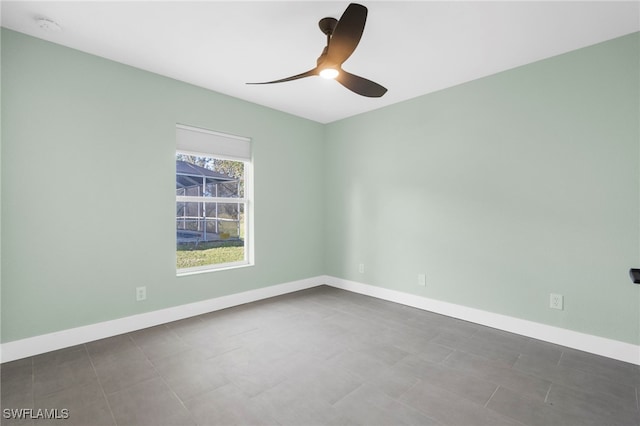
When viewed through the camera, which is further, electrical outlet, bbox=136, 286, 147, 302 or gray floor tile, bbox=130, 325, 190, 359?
electrical outlet, bbox=136, 286, 147, 302

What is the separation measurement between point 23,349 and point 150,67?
262cm

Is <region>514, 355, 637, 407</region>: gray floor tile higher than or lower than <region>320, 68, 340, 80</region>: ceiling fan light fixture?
lower

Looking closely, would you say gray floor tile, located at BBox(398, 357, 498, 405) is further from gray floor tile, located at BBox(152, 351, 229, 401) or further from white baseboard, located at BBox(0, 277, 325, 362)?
white baseboard, located at BBox(0, 277, 325, 362)

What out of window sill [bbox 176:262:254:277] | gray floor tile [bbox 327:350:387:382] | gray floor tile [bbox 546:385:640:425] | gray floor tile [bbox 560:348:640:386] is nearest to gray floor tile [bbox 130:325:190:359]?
window sill [bbox 176:262:254:277]

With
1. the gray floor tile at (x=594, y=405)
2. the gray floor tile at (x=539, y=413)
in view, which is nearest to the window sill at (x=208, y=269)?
the gray floor tile at (x=539, y=413)

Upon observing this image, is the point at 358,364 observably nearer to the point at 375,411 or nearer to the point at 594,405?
the point at 375,411

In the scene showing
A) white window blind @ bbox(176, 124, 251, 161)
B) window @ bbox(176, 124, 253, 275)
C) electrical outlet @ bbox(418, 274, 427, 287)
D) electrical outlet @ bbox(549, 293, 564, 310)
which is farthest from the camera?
electrical outlet @ bbox(418, 274, 427, 287)

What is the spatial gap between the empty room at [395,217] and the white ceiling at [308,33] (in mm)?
20

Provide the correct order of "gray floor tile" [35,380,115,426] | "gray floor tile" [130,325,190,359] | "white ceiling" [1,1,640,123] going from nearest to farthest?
1. "gray floor tile" [35,380,115,426]
2. "white ceiling" [1,1,640,123]
3. "gray floor tile" [130,325,190,359]

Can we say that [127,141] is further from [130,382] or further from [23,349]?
[130,382]

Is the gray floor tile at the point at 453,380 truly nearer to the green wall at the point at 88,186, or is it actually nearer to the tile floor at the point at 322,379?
the tile floor at the point at 322,379

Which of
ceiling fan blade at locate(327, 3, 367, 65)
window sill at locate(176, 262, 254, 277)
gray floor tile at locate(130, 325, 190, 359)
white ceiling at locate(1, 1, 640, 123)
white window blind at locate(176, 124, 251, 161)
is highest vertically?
white ceiling at locate(1, 1, 640, 123)

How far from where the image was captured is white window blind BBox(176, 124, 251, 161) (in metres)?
3.26

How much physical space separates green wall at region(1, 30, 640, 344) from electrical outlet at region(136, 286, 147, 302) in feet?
0.16
